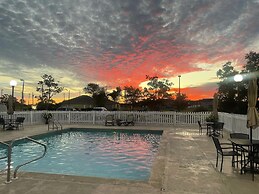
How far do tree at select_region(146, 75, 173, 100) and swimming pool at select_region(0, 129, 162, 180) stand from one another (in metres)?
24.0

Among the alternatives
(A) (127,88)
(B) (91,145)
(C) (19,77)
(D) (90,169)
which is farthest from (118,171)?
(A) (127,88)

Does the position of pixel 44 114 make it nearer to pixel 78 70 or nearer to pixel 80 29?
pixel 78 70

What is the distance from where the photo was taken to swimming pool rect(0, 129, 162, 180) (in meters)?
7.19

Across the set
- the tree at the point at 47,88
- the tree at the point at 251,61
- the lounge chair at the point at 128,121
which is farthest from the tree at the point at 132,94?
the lounge chair at the point at 128,121

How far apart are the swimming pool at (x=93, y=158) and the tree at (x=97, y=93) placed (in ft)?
136

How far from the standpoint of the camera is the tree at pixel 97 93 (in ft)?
181

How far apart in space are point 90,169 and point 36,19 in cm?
1036

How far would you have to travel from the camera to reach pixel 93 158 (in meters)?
8.88

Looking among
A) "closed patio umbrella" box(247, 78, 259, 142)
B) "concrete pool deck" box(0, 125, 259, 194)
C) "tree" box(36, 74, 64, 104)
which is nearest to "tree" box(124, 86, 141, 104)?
"tree" box(36, 74, 64, 104)

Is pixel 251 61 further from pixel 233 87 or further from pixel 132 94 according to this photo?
pixel 132 94

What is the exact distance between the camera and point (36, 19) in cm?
1392

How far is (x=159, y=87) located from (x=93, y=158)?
28.0 meters

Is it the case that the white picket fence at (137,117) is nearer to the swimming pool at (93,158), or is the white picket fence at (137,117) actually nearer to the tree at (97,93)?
the swimming pool at (93,158)

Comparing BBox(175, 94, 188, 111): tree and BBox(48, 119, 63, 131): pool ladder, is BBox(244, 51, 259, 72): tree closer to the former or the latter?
BBox(175, 94, 188, 111): tree
